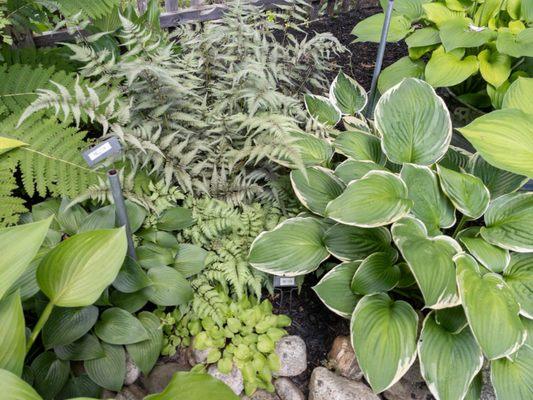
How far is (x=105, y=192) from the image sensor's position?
1.67 meters

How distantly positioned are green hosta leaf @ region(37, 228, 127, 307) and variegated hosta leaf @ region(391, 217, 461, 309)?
0.94m

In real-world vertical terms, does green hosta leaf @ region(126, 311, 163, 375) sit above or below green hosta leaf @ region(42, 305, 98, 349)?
below

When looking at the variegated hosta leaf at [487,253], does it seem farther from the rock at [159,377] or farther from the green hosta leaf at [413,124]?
the rock at [159,377]

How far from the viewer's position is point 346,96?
235cm

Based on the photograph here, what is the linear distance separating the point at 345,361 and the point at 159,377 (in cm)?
74

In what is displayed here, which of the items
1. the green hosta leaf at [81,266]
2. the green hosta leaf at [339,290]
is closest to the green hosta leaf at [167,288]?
the green hosta leaf at [81,266]

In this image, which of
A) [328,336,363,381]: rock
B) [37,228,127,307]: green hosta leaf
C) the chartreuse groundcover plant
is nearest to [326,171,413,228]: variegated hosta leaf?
the chartreuse groundcover plant

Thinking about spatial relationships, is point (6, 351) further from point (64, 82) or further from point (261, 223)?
point (64, 82)

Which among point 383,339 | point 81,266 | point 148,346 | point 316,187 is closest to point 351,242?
point 316,187

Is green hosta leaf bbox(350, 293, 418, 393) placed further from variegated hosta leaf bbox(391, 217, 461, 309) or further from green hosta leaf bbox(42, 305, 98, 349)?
green hosta leaf bbox(42, 305, 98, 349)

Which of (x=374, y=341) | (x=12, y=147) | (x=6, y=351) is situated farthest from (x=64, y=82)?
(x=374, y=341)

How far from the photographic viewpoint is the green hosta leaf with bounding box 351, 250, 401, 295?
162cm

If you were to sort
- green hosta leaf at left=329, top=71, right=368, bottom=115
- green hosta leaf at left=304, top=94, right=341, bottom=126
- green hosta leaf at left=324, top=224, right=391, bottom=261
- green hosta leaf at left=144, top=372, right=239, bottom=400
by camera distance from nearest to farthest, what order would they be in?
green hosta leaf at left=144, top=372, right=239, bottom=400
green hosta leaf at left=324, top=224, right=391, bottom=261
green hosta leaf at left=304, top=94, right=341, bottom=126
green hosta leaf at left=329, top=71, right=368, bottom=115

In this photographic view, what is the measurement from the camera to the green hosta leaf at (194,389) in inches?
42.8
